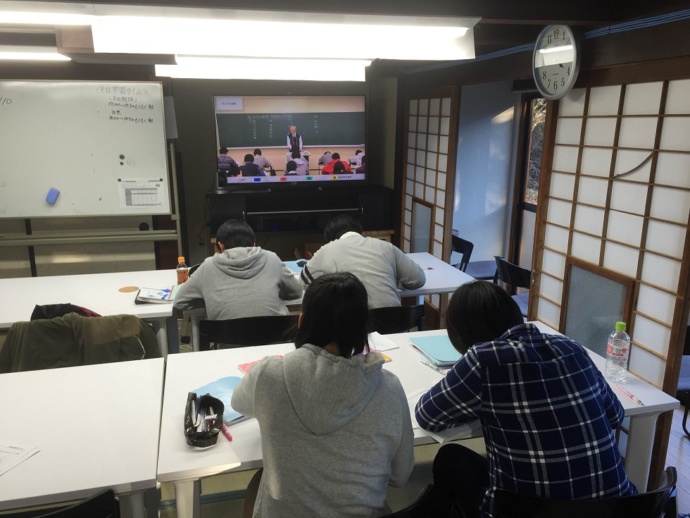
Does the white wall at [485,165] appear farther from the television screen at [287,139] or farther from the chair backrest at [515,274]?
the chair backrest at [515,274]

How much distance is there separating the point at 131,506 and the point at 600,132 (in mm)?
2669

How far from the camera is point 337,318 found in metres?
1.35

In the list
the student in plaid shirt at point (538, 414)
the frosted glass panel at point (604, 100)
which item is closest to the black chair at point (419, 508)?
the student in plaid shirt at point (538, 414)

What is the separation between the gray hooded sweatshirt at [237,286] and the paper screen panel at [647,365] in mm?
1761

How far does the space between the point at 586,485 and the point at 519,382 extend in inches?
11.9

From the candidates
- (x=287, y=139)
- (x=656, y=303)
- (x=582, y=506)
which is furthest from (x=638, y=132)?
(x=287, y=139)

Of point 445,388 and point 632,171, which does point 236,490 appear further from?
point 632,171

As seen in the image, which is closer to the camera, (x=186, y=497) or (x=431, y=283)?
(x=186, y=497)

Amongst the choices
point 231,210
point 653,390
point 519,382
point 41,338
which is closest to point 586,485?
point 519,382

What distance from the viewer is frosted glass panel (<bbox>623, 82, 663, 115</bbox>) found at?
238 centimetres

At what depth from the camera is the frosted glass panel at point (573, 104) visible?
2.85 m

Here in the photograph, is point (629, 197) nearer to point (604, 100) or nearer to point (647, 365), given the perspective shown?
point (604, 100)

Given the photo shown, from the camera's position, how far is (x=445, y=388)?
4.82ft

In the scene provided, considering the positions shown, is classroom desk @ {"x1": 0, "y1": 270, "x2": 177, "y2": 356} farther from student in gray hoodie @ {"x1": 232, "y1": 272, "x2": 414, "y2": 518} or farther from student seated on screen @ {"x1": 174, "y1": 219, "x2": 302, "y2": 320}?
student in gray hoodie @ {"x1": 232, "y1": 272, "x2": 414, "y2": 518}
